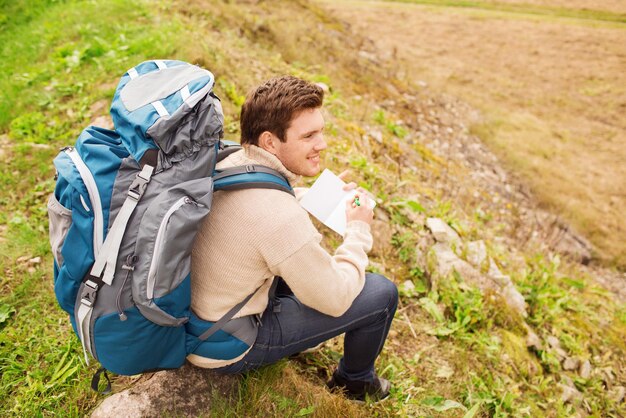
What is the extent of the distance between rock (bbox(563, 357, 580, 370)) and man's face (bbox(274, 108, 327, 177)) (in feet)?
13.3

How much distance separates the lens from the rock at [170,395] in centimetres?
252

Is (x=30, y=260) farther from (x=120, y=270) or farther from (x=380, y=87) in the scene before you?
(x=380, y=87)

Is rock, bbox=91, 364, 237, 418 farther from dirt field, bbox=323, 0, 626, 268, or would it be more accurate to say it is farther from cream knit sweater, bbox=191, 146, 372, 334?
dirt field, bbox=323, 0, 626, 268

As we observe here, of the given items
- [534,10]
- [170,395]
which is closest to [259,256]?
[170,395]

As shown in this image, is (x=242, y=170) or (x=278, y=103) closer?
(x=242, y=170)

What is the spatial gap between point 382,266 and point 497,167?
7167mm

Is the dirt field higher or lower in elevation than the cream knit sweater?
lower

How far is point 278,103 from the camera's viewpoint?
94.7 inches

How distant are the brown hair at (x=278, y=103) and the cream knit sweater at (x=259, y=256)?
0.14 meters

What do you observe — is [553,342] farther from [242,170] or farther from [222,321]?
[242,170]

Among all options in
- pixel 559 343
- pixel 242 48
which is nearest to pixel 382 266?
pixel 559 343

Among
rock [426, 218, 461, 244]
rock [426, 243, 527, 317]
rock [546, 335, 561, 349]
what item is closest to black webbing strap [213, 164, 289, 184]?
rock [426, 243, 527, 317]

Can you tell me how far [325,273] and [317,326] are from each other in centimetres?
60

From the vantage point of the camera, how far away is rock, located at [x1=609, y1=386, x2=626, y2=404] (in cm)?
464
